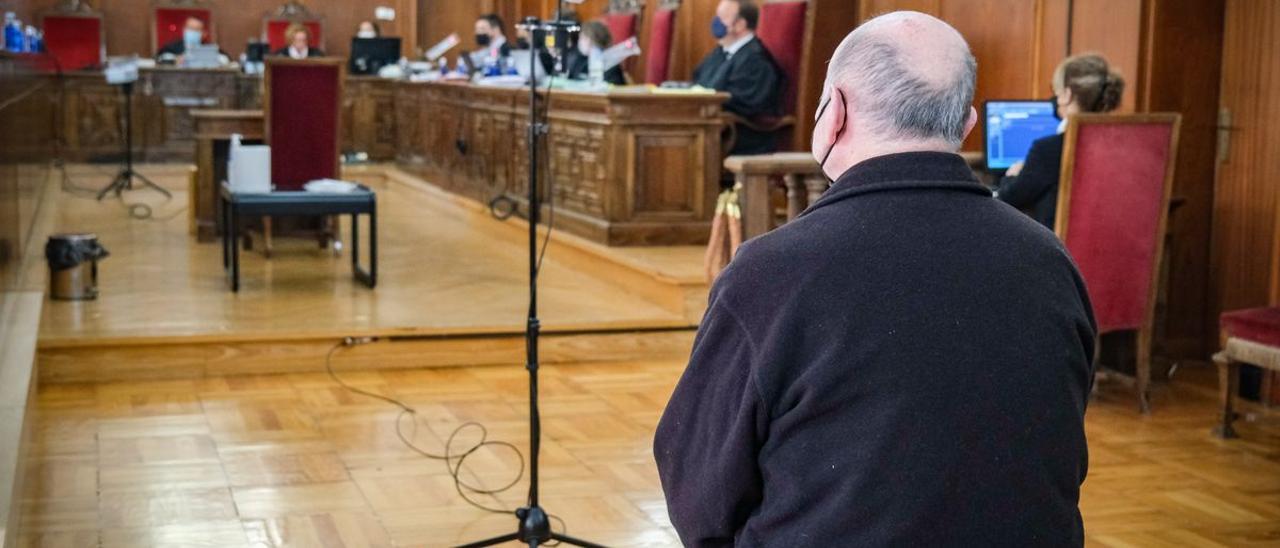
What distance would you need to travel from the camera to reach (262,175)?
271 inches

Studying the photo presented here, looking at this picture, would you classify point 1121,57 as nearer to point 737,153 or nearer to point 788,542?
point 737,153

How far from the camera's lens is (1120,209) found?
4984 millimetres

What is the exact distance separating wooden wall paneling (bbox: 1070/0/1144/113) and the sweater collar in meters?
4.24

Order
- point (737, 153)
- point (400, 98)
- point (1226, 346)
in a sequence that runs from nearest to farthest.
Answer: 1. point (1226, 346)
2. point (737, 153)
3. point (400, 98)

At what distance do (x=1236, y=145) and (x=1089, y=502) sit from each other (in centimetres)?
224

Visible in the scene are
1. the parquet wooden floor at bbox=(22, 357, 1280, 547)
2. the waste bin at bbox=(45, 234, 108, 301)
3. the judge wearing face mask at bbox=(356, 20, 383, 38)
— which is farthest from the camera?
the judge wearing face mask at bbox=(356, 20, 383, 38)

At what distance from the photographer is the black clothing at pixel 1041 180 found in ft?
16.6

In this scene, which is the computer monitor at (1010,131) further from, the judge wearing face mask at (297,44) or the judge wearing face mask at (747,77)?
the judge wearing face mask at (297,44)

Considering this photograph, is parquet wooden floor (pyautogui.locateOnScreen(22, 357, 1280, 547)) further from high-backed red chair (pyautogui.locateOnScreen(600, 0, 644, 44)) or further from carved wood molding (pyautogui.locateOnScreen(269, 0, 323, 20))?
carved wood molding (pyautogui.locateOnScreen(269, 0, 323, 20))

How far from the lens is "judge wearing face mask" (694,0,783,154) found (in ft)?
25.7

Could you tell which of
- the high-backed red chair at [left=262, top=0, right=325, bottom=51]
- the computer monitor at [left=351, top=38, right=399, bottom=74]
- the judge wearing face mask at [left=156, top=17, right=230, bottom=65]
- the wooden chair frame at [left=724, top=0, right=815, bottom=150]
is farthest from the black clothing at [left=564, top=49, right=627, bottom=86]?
the high-backed red chair at [left=262, top=0, right=325, bottom=51]

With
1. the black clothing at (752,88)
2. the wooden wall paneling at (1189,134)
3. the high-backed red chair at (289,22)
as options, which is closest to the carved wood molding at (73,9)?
the high-backed red chair at (289,22)

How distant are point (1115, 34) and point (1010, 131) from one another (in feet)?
1.77

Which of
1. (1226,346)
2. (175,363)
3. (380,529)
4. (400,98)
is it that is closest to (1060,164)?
(1226,346)
